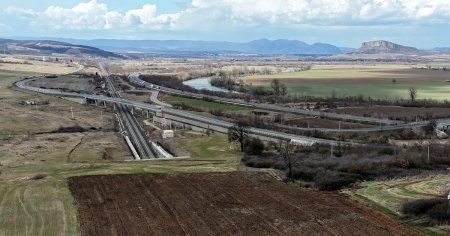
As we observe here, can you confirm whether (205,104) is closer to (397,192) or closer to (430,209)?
(397,192)

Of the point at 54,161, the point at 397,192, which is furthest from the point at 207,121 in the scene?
the point at 397,192

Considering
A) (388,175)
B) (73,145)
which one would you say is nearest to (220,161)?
(388,175)

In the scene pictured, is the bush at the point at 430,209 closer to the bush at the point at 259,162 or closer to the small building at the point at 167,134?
the bush at the point at 259,162

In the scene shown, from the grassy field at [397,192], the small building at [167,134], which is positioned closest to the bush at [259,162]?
the grassy field at [397,192]

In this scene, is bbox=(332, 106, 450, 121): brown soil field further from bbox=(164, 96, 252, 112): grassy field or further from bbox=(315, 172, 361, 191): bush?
bbox=(315, 172, 361, 191): bush

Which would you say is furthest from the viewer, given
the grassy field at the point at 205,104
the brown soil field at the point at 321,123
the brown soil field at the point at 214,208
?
the grassy field at the point at 205,104

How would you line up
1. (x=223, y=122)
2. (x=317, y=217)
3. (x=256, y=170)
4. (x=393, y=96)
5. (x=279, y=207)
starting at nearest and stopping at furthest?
(x=317, y=217) < (x=279, y=207) < (x=256, y=170) < (x=223, y=122) < (x=393, y=96)

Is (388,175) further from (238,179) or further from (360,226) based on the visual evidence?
(360,226)
